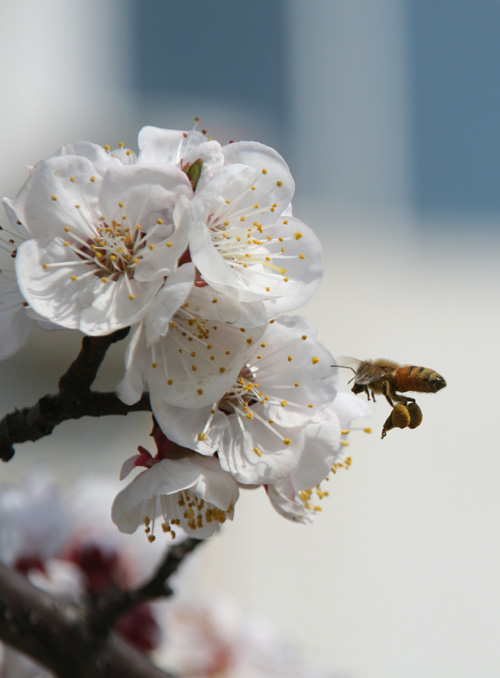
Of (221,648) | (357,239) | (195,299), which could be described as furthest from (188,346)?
(357,239)

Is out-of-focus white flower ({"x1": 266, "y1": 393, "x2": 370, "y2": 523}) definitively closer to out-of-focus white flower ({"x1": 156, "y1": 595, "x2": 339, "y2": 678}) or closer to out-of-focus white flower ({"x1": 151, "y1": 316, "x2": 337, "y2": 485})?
out-of-focus white flower ({"x1": 151, "y1": 316, "x2": 337, "y2": 485})

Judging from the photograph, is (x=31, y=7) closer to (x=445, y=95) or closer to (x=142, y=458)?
(x=445, y=95)

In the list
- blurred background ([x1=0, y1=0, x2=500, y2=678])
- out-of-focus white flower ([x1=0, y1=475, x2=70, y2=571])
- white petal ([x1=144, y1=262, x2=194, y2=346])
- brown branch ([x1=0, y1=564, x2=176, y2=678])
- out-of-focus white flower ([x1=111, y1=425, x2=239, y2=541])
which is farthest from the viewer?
blurred background ([x1=0, y1=0, x2=500, y2=678])

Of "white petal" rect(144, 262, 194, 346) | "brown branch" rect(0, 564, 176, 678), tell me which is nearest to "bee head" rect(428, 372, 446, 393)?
"white petal" rect(144, 262, 194, 346)

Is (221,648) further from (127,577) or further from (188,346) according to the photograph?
(188,346)

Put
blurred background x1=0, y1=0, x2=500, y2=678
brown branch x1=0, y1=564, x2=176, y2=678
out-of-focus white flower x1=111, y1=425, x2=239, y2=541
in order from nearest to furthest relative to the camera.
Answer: out-of-focus white flower x1=111, y1=425, x2=239, y2=541 < brown branch x1=0, y1=564, x2=176, y2=678 < blurred background x1=0, y1=0, x2=500, y2=678

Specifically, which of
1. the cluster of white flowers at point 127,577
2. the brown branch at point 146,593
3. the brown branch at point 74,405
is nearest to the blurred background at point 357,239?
the cluster of white flowers at point 127,577
